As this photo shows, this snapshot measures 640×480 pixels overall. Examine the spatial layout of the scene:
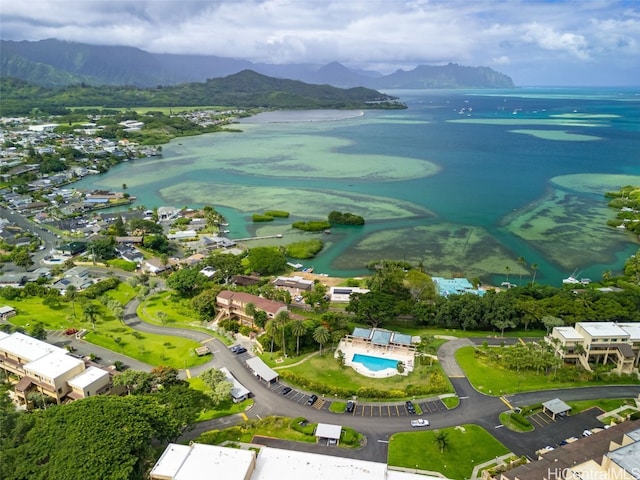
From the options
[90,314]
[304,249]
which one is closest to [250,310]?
[90,314]

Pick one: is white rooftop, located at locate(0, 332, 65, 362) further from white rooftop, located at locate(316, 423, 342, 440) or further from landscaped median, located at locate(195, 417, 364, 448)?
white rooftop, located at locate(316, 423, 342, 440)

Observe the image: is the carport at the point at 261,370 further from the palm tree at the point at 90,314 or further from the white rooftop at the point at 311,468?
the palm tree at the point at 90,314

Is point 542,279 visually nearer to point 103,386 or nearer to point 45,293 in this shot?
point 103,386

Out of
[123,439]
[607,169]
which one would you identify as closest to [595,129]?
[607,169]

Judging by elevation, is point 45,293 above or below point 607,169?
below

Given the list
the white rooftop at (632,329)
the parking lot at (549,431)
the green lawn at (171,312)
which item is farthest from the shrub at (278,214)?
the parking lot at (549,431)
